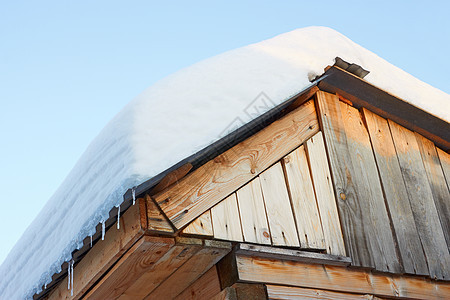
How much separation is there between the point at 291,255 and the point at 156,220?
862mm

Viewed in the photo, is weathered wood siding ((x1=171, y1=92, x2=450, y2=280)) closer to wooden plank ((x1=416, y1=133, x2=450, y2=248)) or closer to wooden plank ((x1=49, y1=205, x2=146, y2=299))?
wooden plank ((x1=416, y1=133, x2=450, y2=248))

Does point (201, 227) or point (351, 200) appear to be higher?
point (351, 200)

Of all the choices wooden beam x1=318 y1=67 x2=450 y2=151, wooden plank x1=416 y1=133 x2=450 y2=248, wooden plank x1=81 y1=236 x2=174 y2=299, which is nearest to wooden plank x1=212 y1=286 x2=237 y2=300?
wooden plank x1=81 y1=236 x2=174 y2=299

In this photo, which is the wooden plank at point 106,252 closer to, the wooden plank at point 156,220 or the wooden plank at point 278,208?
the wooden plank at point 156,220

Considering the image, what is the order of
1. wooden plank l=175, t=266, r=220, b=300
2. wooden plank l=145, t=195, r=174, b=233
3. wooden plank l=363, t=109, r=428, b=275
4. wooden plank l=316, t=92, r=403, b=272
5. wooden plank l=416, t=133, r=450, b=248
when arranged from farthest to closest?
wooden plank l=416, t=133, r=450, b=248 → wooden plank l=363, t=109, r=428, b=275 → wooden plank l=316, t=92, r=403, b=272 → wooden plank l=175, t=266, r=220, b=300 → wooden plank l=145, t=195, r=174, b=233

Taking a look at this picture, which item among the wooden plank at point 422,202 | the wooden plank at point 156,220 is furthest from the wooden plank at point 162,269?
the wooden plank at point 422,202

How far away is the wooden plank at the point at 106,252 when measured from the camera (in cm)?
300

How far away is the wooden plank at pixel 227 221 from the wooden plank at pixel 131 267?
0.29 meters

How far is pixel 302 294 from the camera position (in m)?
3.39

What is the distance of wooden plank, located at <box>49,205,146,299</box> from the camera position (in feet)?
9.83

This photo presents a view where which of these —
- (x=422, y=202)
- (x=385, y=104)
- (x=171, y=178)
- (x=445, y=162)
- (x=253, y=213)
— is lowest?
(x=253, y=213)

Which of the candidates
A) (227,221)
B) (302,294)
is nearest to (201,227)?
(227,221)

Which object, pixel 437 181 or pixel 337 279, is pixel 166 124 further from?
pixel 437 181

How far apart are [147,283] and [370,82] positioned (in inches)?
81.9
